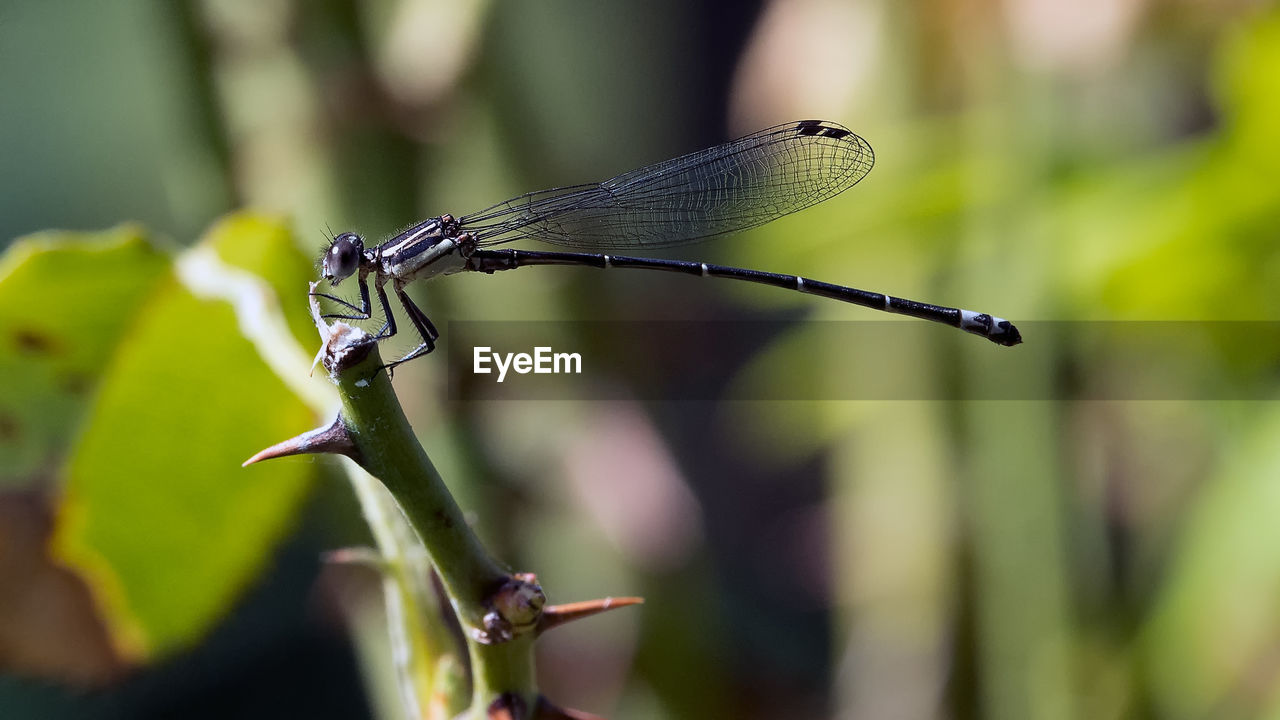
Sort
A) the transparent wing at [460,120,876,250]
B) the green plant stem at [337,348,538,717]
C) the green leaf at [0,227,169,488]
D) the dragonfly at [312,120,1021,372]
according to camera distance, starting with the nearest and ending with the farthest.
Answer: the green plant stem at [337,348,538,717], the green leaf at [0,227,169,488], the dragonfly at [312,120,1021,372], the transparent wing at [460,120,876,250]

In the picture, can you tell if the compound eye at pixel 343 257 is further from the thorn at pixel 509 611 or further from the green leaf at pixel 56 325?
the thorn at pixel 509 611

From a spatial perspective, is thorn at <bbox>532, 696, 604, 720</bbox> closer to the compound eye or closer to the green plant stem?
the green plant stem

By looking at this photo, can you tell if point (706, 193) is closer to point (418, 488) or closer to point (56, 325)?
point (56, 325)

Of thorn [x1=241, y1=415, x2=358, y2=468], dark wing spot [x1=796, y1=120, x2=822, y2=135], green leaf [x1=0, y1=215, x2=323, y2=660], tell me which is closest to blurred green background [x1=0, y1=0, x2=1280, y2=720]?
green leaf [x1=0, y1=215, x2=323, y2=660]

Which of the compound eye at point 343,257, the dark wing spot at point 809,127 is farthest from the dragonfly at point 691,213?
the compound eye at point 343,257

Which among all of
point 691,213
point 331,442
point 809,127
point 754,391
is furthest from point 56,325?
point 754,391

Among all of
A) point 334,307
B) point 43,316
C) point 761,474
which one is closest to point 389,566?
point 334,307

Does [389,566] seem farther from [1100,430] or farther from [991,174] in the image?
[1100,430]

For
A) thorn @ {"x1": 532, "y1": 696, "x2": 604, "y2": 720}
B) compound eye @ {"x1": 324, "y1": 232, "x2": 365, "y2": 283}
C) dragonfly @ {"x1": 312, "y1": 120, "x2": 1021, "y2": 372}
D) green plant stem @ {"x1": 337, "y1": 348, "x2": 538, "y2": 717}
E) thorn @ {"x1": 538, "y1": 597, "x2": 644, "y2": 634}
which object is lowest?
thorn @ {"x1": 532, "y1": 696, "x2": 604, "y2": 720}
